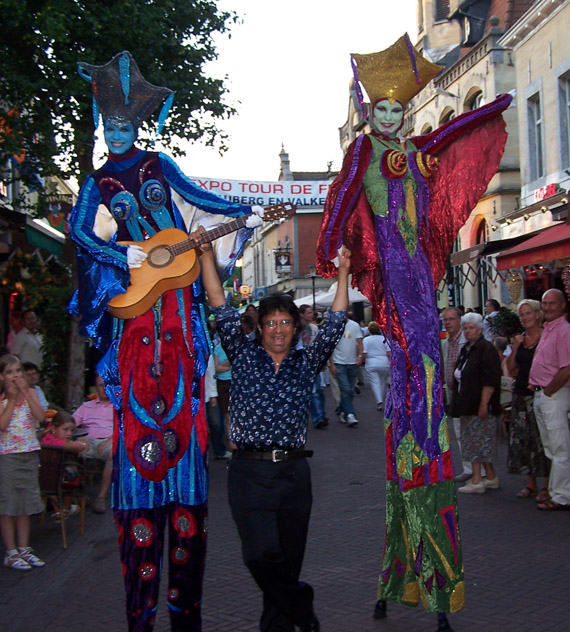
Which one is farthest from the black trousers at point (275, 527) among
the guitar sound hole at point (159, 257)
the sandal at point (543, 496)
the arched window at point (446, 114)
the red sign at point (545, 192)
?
the arched window at point (446, 114)

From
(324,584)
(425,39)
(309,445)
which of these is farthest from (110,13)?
(425,39)

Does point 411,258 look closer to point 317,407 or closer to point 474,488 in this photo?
point 474,488

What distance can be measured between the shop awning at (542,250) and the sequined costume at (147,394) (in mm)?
7662

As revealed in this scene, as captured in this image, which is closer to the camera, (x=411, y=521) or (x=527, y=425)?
(x=411, y=521)

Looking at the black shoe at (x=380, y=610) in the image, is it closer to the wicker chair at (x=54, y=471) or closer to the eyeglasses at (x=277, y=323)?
the eyeglasses at (x=277, y=323)

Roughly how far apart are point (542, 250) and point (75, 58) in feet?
21.2

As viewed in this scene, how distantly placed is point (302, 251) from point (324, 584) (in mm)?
44102

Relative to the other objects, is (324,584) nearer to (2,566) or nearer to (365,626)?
(365,626)

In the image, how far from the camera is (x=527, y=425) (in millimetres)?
7574

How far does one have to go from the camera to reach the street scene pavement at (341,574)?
14.9 ft

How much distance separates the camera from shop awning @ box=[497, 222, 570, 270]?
1068cm

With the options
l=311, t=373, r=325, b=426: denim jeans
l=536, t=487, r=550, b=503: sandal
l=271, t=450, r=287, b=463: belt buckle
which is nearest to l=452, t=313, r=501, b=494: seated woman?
l=536, t=487, r=550, b=503: sandal

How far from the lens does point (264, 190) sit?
13.6 meters

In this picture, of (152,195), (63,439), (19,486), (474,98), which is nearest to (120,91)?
(152,195)
